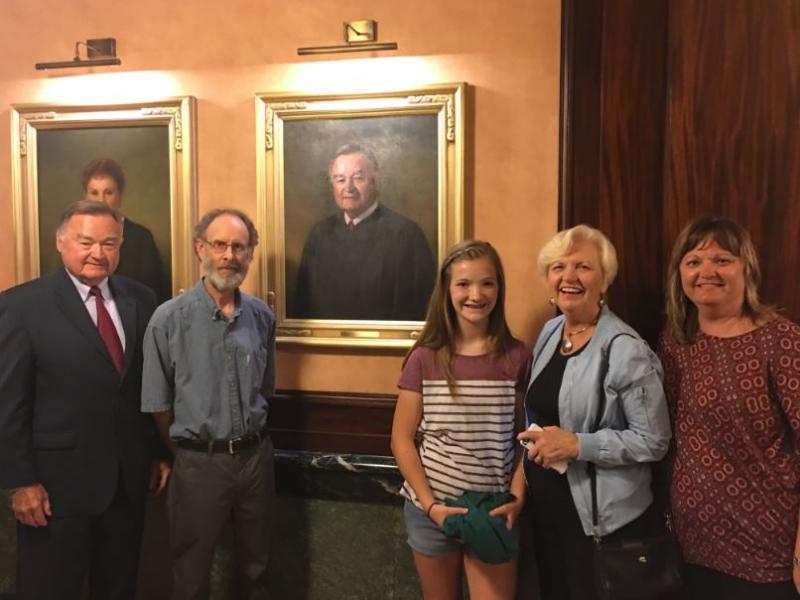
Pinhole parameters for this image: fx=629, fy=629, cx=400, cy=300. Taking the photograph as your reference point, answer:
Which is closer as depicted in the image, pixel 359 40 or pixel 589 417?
pixel 589 417

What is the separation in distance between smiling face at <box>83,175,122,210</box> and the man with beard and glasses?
83 cm

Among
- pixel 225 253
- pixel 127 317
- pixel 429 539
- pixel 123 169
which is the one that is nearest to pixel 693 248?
pixel 429 539

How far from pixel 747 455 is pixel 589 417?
453mm

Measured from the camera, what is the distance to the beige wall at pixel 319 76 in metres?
2.73

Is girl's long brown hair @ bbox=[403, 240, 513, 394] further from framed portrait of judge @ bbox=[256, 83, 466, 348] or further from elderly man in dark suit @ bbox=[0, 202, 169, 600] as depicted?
elderly man in dark suit @ bbox=[0, 202, 169, 600]

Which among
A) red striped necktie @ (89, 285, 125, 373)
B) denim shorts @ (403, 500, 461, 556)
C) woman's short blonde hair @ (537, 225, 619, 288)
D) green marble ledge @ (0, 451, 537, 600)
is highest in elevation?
woman's short blonde hair @ (537, 225, 619, 288)

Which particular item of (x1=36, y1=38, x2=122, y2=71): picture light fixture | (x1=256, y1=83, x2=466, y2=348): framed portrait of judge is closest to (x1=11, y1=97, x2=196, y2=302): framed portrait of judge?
(x1=36, y1=38, x2=122, y2=71): picture light fixture

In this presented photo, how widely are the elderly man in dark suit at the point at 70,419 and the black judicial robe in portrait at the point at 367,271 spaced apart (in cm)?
84

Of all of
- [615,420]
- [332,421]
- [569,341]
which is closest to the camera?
[615,420]

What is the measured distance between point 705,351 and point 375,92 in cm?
175

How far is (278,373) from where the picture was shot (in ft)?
10.0

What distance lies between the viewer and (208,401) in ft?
8.02

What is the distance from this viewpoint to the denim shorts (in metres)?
2.15

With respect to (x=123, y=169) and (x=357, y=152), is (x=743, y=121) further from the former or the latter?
(x=123, y=169)
